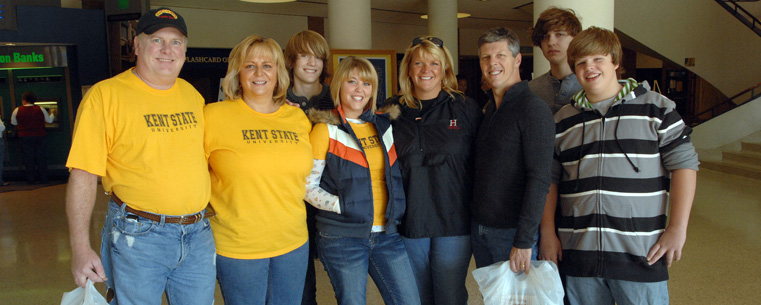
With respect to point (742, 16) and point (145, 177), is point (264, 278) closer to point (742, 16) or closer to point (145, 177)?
point (145, 177)

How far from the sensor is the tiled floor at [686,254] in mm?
3695

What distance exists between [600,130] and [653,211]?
38cm

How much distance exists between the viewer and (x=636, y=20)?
11.5 metres

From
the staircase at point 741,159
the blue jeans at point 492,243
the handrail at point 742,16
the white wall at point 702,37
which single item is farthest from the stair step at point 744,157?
the blue jeans at point 492,243

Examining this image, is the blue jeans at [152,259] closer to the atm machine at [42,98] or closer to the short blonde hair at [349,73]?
the short blonde hair at [349,73]

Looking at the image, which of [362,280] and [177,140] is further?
[362,280]

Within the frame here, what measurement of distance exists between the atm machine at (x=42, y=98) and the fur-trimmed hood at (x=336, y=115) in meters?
9.51

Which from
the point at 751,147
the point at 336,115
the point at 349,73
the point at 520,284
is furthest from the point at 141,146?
the point at 751,147

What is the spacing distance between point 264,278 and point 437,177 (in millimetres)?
896

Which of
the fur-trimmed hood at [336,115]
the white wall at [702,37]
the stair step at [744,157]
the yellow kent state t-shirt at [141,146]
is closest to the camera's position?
the yellow kent state t-shirt at [141,146]

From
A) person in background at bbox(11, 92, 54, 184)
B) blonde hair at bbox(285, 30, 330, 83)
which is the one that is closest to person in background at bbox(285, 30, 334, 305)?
blonde hair at bbox(285, 30, 330, 83)

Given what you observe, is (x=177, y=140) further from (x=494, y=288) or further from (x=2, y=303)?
(x=2, y=303)

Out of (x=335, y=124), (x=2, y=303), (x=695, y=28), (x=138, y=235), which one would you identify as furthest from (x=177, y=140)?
(x=695, y=28)

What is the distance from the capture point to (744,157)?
9203mm
